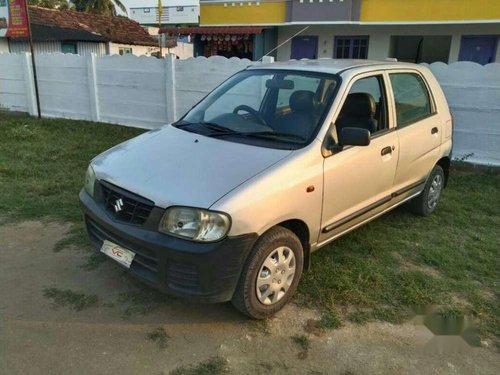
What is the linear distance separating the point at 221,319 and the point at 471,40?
15657 millimetres

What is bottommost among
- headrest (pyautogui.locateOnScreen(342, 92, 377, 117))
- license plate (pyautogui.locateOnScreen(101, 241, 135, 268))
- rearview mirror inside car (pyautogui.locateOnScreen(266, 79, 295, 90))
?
license plate (pyautogui.locateOnScreen(101, 241, 135, 268))

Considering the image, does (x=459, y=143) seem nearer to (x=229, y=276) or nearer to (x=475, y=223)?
(x=475, y=223)

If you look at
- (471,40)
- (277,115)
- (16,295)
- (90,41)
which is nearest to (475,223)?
(277,115)

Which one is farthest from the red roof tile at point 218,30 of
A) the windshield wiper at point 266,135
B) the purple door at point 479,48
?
the windshield wiper at point 266,135

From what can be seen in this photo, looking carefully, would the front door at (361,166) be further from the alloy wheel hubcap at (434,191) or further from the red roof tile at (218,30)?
the red roof tile at (218,30)

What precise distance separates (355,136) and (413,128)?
1.35 m

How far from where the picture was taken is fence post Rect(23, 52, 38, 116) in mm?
11273

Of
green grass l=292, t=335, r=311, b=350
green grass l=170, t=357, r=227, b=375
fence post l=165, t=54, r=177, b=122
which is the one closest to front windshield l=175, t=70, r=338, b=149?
green grass l=292, t=335, r=311, b=350

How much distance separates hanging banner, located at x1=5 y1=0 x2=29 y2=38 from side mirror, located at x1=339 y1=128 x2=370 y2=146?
10.4 meters

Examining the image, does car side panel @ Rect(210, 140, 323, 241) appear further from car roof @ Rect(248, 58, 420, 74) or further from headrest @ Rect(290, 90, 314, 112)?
car roof @ Rect(248, 58, 420, 74)

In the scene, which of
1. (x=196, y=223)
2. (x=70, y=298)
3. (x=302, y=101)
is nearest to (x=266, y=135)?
(x=302, y=101)

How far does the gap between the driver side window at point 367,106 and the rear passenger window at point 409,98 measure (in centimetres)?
21

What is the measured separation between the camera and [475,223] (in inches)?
195

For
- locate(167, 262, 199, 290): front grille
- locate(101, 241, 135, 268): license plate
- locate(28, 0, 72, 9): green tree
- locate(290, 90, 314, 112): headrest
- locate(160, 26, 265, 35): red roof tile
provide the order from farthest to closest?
locate(28, 0, 72, 9): green tree < locate(160, 26, 265, 35): red roof tile < locate(290, 90, 314, 112): headrest < locate(101, 241, 135, 268): license plate < locate(167, 262, 199, 290): front grille
